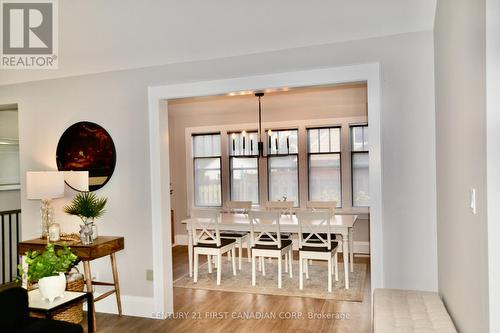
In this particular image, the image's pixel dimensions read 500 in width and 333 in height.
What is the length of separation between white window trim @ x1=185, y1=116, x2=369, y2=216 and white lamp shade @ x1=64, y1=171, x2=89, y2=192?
11.6 ft

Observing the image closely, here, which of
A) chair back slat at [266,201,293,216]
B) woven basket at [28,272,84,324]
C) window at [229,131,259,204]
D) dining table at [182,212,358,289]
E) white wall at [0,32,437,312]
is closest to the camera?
white wall at [0,32,437,312]

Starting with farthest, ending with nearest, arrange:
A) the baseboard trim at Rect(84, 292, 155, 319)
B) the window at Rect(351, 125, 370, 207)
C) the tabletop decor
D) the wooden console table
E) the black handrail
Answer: the window at Rect(351, 125, 370, 207) < the black handrail < the tabletop decor < the baseboard trim at Rect(84, 292, 155, 319) < the wooden console table

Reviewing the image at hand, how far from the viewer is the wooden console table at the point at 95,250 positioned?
3674 millimetres

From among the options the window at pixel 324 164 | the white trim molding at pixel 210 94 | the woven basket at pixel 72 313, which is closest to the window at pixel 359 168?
the window at pixel 324 164

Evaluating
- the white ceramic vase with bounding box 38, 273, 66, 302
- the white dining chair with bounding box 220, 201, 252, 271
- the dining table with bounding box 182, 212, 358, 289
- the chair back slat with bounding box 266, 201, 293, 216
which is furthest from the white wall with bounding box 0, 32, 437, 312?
the chair back slat with bounding box 266, 201, 293, 216

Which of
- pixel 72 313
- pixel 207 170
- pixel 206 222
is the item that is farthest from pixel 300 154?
pixel 72 313

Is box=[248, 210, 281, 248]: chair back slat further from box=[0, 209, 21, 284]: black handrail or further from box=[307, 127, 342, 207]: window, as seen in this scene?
box=[0, 209, 21, 284]: black handrail

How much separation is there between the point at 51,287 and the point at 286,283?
2.98 metres

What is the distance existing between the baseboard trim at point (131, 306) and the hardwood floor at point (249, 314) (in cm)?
7

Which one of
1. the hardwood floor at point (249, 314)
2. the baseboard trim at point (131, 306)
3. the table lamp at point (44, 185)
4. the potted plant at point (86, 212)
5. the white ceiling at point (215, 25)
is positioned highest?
the white ceiling at point (215, 25)

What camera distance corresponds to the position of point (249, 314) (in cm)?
400

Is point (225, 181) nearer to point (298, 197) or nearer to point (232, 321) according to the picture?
point (298, 197)

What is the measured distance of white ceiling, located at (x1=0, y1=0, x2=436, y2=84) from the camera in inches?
113

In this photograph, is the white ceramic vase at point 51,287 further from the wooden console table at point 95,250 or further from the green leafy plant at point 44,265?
the wooden console table at point 95,250
